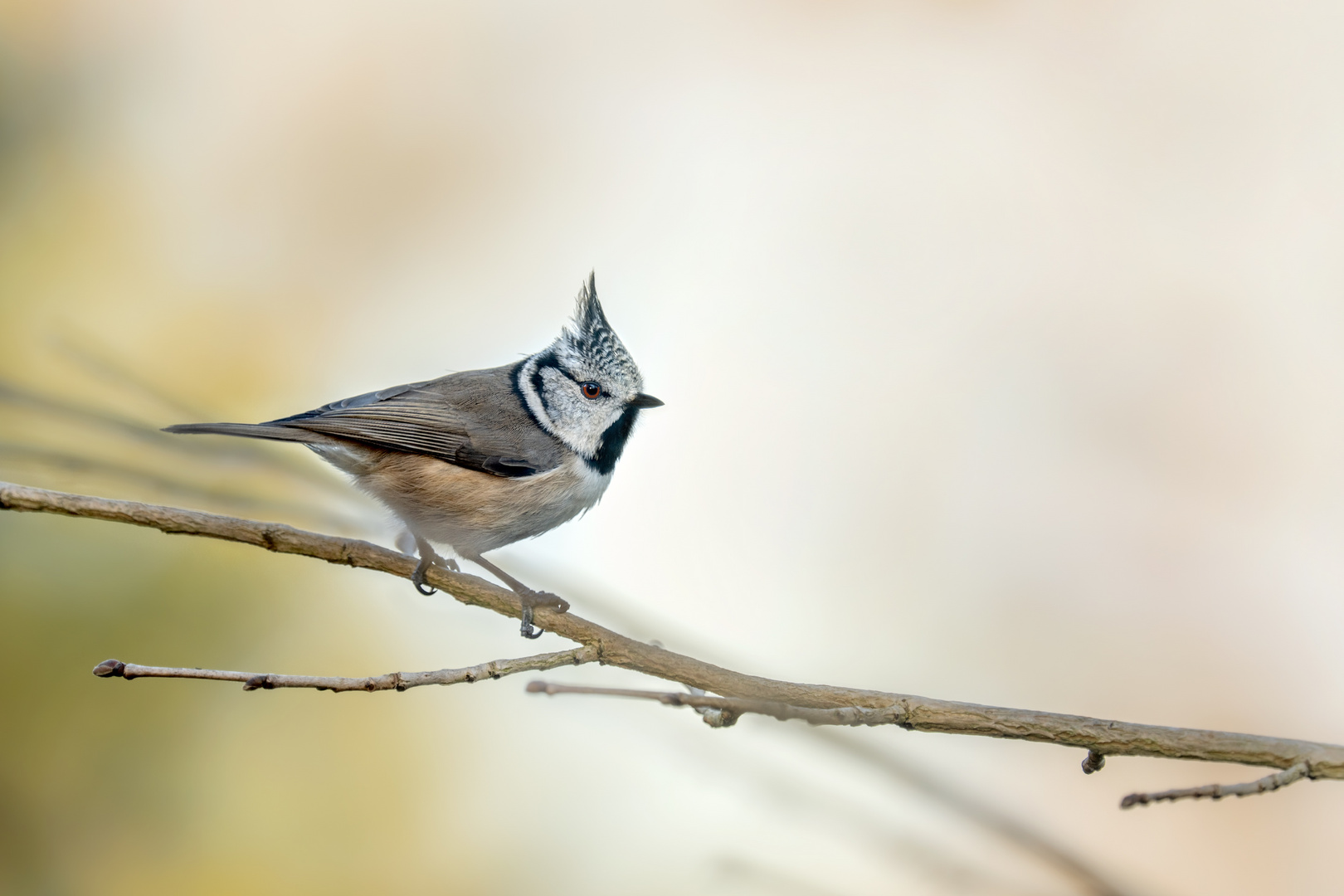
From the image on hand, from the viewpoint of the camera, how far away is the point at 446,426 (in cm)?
231

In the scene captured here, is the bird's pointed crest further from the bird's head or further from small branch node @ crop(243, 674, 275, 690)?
small branch node @ crop(243, 674, 275, 690)

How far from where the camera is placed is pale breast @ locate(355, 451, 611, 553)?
220 cm

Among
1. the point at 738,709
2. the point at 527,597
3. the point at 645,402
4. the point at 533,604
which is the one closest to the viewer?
the point at 738,709

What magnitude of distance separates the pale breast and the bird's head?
180 mm

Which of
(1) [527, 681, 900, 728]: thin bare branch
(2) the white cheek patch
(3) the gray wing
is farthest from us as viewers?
(2) the white cheek patch

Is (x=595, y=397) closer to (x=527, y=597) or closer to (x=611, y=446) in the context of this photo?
(x=611, y=446)

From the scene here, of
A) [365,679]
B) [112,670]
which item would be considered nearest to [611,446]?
[365,679]

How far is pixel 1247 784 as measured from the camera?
1.06 meters

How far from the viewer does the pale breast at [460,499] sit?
7.22ft

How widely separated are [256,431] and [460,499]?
48 centimetres

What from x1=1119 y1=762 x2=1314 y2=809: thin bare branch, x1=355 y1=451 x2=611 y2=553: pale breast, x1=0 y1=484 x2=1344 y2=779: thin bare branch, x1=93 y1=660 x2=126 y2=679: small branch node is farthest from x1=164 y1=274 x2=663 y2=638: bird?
x1=1119 y1=762 x2=1314 y2=809: thin bare branch

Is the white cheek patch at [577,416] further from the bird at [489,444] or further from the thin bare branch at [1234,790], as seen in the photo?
the thin bare branch at [1234,790]

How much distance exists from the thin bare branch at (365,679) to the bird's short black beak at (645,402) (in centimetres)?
124

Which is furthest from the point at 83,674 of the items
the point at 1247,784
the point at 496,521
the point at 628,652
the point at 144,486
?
the point at 1247,784
